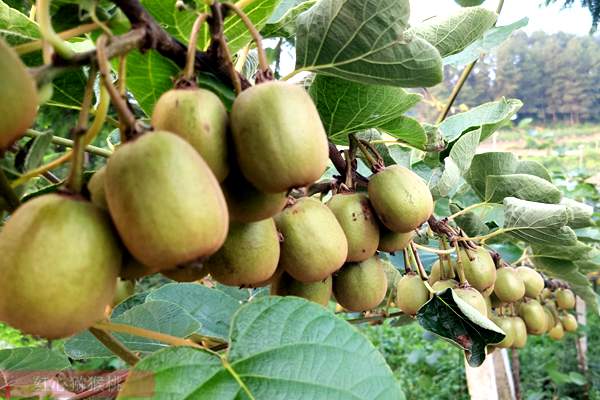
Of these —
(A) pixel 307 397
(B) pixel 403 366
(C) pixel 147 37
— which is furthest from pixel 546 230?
(B) pixel 403 366

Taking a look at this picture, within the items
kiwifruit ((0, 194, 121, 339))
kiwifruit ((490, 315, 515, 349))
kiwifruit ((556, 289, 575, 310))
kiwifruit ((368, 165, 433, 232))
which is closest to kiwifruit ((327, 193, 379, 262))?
kiwifruit ((368, 165, 433, 232))

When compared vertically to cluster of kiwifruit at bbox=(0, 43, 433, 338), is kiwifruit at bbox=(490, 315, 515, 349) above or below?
below

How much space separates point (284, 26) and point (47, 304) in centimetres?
66

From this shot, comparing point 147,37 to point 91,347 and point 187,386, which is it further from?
point 91,347

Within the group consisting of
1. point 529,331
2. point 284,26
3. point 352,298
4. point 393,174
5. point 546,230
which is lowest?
point 529,331

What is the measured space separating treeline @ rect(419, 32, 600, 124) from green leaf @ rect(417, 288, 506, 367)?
13705mm

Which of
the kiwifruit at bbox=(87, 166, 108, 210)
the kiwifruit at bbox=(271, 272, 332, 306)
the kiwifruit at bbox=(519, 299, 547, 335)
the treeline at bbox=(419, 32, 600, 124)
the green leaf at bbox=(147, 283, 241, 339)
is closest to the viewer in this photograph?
the kiwifruit at bbox=(87, 166, 108, 210)

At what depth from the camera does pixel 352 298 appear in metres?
0.87

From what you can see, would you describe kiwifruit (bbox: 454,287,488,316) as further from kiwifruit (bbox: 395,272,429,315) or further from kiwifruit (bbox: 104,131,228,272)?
kiwifruit (bbox: 104,131,228,272)

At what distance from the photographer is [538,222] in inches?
49.8

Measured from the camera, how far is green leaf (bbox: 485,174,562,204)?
1314 millimetres

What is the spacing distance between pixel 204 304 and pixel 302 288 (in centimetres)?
37

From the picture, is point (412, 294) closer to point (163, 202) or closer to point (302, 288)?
point (302, 288)

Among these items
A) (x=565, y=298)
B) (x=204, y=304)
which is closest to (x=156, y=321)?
(x=204, y=304)
